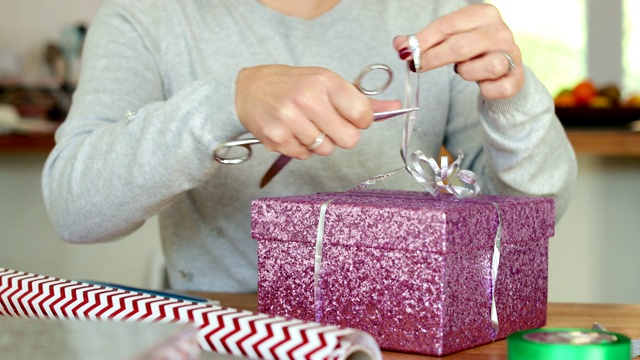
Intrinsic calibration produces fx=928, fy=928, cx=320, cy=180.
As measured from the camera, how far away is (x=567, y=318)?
0.84 m

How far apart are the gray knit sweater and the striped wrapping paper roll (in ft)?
0.85

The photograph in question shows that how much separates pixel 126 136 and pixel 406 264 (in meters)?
0.34

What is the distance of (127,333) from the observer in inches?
15.8

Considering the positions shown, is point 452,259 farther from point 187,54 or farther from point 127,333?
point 187,54

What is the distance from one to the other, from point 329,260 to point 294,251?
0.11 feet

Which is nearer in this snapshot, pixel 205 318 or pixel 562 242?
pixel 205 318

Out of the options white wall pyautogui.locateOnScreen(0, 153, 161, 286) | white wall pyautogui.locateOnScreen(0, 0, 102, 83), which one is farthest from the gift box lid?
white wall pyautogui.locateOnScreen(0, 0, 102, 83)

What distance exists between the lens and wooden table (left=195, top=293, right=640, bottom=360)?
2.19 ft

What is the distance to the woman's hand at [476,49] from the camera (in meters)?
0.79

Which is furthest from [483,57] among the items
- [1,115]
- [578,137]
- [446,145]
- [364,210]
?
[1,115]

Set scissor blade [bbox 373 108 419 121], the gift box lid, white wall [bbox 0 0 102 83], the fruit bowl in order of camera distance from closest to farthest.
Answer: the gift box lid
scissor blade [bbox 373 108 419 121]
the fruit bowl
white wall [bbox 0 0 102 83]

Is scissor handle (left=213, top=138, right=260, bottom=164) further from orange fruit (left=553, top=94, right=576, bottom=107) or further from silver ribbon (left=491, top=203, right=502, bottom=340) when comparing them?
orange fruit (left=553, top=94, right=576, bottom=107)

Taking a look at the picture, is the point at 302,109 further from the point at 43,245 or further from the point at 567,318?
the point at 43,245

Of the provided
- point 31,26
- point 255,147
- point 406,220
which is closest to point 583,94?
point 255,147
